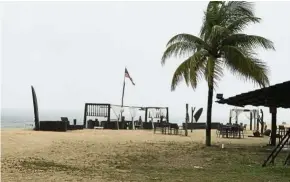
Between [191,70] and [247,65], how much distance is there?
7.45ft

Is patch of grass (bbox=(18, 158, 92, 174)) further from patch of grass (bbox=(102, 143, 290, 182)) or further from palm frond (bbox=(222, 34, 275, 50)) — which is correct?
palm frond (bbox=(222, 34, 275, 50))

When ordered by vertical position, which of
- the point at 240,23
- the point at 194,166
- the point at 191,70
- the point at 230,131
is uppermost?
the point at 240,23

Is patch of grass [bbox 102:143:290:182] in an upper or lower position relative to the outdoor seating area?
lower

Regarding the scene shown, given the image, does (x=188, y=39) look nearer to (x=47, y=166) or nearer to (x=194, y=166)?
(x=194, y=166)

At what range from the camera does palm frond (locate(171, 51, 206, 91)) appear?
2009 centimetres

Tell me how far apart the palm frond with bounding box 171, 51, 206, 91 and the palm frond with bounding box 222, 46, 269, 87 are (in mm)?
1145

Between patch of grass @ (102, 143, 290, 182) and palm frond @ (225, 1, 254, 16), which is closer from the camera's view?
patch of grass @ (102, 143, 290, 182)

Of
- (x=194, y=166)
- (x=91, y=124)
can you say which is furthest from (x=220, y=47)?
(x=91, y=124)

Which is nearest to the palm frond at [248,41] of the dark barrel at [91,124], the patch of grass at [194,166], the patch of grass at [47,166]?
the patch of grass at [194,166]

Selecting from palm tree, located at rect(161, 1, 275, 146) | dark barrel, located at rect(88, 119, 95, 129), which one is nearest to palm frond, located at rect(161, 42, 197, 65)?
palm tree, located at rect(161, 1, 275, 146)

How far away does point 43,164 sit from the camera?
1248cm

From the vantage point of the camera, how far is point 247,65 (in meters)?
19.9

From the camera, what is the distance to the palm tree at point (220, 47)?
2009 centimetres

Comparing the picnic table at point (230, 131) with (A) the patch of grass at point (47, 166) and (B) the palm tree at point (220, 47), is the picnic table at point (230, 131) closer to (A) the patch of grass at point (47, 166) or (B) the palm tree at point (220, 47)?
(B) the palm tree at point (220, 47)
